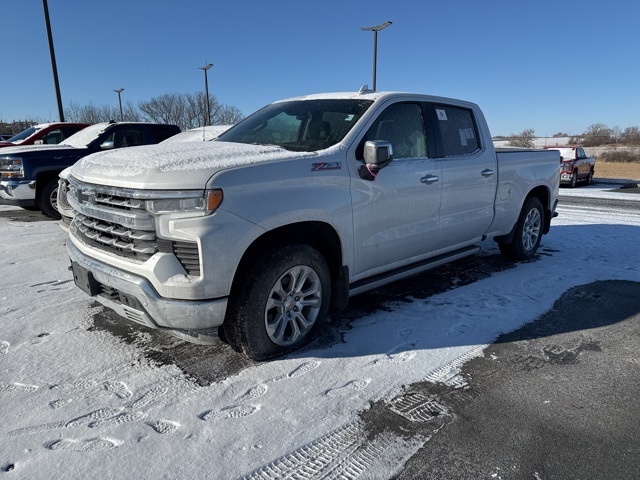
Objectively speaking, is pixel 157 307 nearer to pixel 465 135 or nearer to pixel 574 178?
pixel 465 135

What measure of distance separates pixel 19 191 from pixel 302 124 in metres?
6.05

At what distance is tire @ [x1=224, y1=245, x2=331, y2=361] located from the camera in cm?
299

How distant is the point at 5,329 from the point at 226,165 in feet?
7.56

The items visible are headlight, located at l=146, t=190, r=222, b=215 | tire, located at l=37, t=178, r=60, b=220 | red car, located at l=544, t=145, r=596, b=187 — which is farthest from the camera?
red car, located at l=544, t=145, r=596, b=187

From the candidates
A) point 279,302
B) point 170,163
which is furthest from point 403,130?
point 170,163

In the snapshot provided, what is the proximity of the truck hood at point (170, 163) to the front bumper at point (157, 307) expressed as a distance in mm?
575

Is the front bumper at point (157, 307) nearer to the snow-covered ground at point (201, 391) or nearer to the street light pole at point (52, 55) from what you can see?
the snow-covered ground at point (201, 391)

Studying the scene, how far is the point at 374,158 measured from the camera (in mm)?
3469

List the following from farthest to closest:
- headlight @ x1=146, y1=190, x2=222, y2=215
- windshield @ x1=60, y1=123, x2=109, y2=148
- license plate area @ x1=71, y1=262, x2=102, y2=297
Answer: windshield @ x1=60, y1=123, x2=109, y2=148 < license plate area @ x1=71, y1=262, x2=102, y2=297 < headlight @ x1=146, y1=190, x2=222, y2=215

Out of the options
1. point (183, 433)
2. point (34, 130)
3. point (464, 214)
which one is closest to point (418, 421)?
point (183, 433)

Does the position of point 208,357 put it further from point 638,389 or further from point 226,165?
point 638,389

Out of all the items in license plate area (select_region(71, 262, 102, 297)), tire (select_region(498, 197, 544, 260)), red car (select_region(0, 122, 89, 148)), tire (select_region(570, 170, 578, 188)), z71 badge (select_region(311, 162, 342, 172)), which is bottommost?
tire (select_region(570, 170, 578, 188))

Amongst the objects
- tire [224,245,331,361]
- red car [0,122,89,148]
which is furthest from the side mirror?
red car [0,122,89,148]

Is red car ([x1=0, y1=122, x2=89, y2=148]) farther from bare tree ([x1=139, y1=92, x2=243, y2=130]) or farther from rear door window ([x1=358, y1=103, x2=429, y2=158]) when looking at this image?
bare tree ([x1=139, y1=92, x2=243, y2=130])
